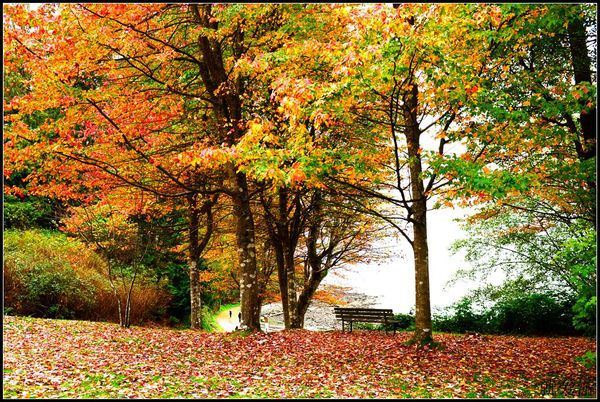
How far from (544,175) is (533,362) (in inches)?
150

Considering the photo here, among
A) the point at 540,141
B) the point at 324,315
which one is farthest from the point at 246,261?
the point at 324,315

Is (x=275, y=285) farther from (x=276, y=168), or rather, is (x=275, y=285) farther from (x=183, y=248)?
(x=276, y=168)

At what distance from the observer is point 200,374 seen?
7.10m

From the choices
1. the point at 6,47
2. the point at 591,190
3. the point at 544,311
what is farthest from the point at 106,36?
the point at 544,311

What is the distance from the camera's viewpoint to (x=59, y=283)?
47.6 feet

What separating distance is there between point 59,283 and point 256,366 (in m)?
9.59

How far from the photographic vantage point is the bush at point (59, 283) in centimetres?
1392

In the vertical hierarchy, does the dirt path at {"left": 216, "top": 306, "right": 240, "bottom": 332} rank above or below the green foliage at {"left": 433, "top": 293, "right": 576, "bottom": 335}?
below

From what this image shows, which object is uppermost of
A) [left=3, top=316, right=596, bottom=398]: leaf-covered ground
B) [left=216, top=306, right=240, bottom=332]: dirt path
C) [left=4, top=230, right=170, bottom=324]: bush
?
[left=4, top=230, right=170, bottom=324]: bush

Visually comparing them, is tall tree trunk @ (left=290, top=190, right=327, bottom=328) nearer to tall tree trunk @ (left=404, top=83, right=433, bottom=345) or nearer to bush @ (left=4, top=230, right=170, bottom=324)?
bush @ (left=4, top=230, right=170, bottom=324)

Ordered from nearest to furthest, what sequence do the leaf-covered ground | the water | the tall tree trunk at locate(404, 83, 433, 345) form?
the leaf-covered ground < the tall tree trunk at locate(404, 83, 433, 345) < the water

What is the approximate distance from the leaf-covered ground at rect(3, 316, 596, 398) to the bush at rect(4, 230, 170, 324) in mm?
2593

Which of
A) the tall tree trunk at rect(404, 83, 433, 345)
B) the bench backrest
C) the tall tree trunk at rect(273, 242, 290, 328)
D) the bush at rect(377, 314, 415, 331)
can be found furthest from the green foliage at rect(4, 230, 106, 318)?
the tall tree trunk at rect(404, 83, 433, 345)

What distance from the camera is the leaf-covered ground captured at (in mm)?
6242
